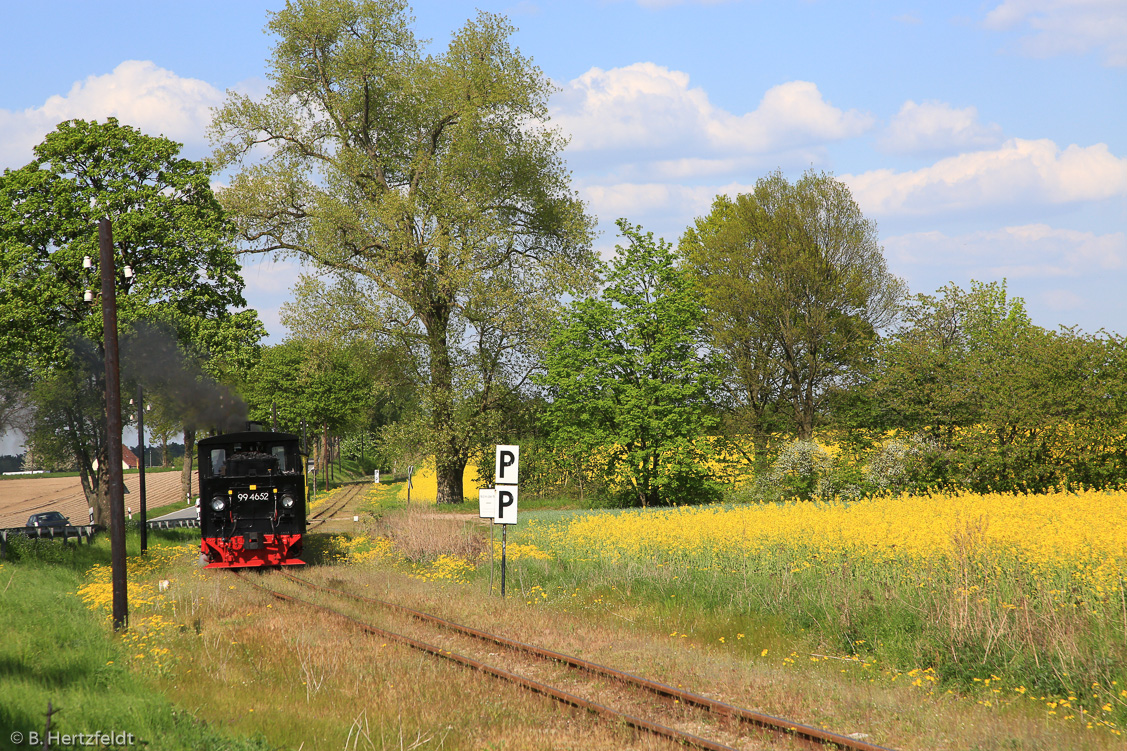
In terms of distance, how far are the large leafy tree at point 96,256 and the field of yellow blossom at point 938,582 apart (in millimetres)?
19095

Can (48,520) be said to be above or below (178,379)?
below

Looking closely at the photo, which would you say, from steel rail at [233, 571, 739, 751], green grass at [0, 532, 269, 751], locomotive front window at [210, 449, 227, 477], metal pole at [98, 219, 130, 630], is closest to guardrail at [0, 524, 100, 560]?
locomotive front window at [210, 449, 227, 477]

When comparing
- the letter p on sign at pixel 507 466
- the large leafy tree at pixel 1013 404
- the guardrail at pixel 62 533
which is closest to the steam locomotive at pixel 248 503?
the guardrail at pixel 62 533

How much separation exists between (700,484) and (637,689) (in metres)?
25.7

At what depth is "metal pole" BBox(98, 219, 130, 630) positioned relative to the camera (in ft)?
43.8

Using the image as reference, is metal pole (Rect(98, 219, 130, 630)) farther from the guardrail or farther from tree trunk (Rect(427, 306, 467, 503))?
tree trunk (Rect(427, 306, 467, 503))

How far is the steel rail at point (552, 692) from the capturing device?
759 centimetres

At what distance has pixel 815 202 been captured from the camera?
41219mm

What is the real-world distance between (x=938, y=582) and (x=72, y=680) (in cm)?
1139

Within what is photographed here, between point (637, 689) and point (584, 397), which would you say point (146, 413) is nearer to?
point (584, 397)

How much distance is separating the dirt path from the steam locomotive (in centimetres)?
2920

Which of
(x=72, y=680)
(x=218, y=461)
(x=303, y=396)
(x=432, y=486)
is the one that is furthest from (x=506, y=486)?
(x=303, y=396)

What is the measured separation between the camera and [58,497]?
68625mm

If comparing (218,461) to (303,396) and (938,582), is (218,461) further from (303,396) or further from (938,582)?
(303,396)
